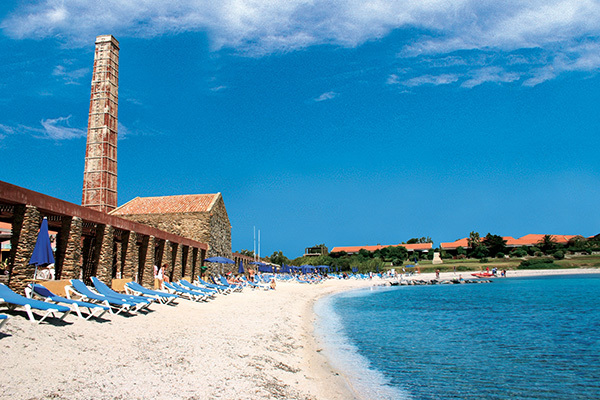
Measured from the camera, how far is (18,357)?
5375 millimetres

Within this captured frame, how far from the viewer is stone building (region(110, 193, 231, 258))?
2827 cm

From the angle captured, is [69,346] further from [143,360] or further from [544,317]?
[544,317]

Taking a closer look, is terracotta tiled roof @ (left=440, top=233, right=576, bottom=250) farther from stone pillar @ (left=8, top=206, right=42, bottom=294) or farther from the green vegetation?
stone pillar @ (left=8, top=206, right=42, bottom=294)

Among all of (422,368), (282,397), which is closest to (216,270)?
(422,368)

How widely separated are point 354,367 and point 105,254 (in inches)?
400

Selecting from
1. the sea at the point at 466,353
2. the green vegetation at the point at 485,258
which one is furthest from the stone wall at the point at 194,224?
the green vegetation at the point at 485,258

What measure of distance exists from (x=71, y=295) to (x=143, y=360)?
16.5 ft

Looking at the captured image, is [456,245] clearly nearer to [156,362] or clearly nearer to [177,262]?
[177,262]

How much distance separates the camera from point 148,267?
59.1ft

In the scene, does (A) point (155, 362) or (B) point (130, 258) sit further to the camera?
(B) point (130, 258)

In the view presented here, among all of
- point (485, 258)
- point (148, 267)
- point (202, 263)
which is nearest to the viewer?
point (148, 267)

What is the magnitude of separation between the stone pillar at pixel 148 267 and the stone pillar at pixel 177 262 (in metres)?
3.45

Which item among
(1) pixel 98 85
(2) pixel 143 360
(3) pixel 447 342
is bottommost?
(3) pixel 447 342

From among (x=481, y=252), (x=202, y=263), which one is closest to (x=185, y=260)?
(x=202, y=263)
